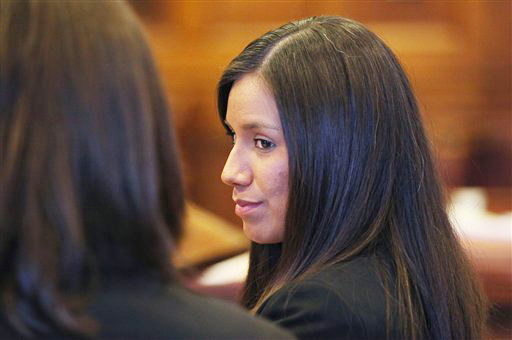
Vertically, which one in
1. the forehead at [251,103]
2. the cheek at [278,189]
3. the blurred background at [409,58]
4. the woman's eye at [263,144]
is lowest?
the blurred background at [409,58]

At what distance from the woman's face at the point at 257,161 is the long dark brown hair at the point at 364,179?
1.2 inches

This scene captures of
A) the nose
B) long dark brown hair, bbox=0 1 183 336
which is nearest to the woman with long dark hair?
long dark brown hair, bbox=0 1 183 336

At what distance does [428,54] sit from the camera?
411cm

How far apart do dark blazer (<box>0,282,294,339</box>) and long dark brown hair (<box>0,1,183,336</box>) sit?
17 mm

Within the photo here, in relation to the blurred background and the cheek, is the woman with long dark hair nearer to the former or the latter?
the cheek

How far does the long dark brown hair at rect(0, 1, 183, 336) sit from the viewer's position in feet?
2.96

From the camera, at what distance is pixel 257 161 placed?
1.60 meters

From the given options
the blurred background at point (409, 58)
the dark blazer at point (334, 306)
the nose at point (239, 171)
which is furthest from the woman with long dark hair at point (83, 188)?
the blurred background at point (409, 58)

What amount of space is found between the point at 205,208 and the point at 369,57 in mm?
2723

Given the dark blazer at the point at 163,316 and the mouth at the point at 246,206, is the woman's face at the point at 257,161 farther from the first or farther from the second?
the dark blazer at the point at 163,316

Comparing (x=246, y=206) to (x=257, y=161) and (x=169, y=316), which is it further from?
(x=169, y=316)

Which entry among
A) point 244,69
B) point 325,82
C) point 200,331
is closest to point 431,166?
point 325,82

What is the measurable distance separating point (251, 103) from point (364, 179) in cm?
25

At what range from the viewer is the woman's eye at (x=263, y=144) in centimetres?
158
